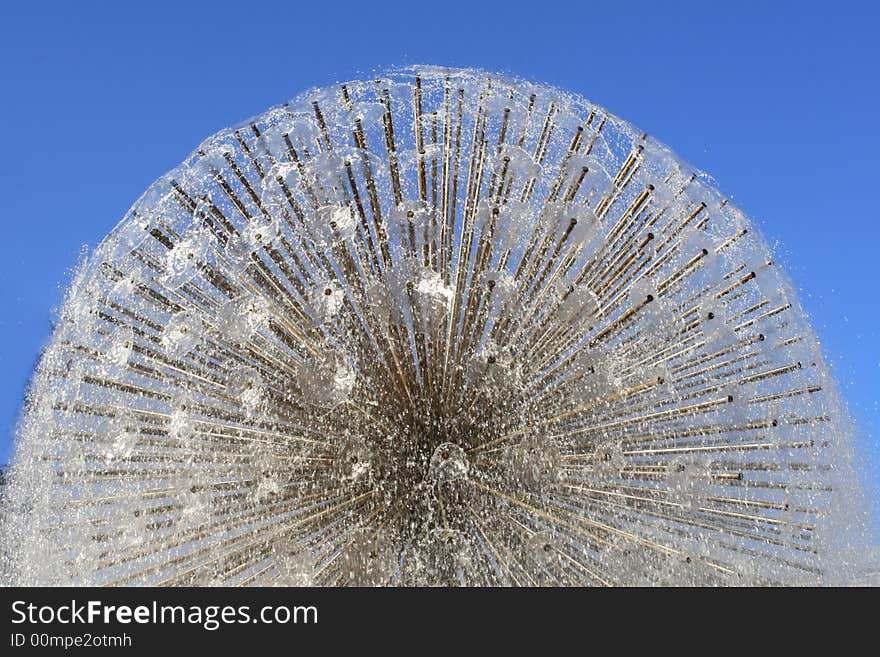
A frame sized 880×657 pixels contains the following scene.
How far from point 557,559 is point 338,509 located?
3.38 feet

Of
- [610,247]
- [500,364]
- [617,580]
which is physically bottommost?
[617,580]

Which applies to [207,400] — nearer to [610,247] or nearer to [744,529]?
[610,247]

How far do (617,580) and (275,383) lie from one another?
6.02ft

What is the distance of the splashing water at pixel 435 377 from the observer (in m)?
4.08

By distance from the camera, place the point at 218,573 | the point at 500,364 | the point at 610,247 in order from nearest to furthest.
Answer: the point at 500,364 < the point at 218,573 < the point at 610,247

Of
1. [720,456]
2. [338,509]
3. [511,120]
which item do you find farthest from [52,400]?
[720,456]

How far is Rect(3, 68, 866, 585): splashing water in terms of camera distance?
4078 millimetres

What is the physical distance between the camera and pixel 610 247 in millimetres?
4562

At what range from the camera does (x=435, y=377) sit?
406cm

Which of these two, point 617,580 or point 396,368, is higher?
point 396,368

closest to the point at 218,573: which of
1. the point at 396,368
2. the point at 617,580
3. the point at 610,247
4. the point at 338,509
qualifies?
the point at 338,509

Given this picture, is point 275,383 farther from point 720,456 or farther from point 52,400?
point 720,456

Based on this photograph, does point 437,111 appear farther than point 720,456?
Yes

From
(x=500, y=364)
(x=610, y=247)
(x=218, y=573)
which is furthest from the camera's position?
(x=610, y=247)
